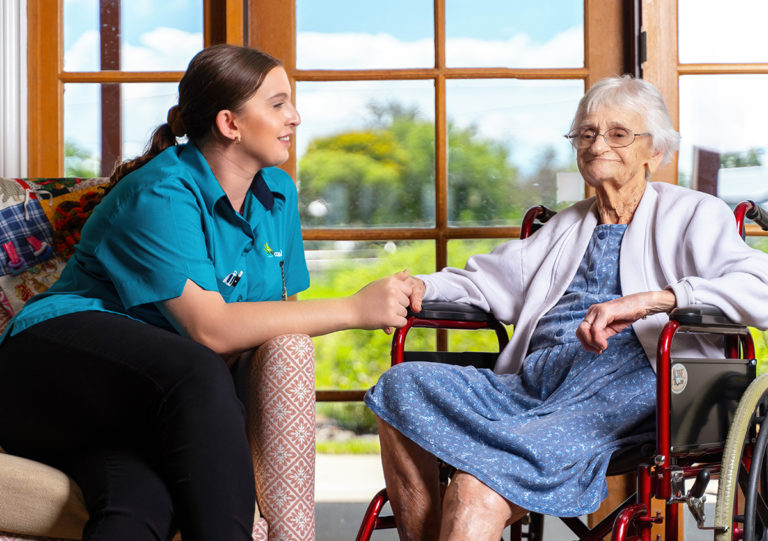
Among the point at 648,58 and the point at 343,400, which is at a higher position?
the point at 648,58

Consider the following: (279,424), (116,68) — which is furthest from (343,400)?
(116,68)

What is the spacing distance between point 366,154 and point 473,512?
1382 millimetres

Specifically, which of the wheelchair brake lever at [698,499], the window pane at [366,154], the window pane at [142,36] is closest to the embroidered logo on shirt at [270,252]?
the window pane at [366,154]

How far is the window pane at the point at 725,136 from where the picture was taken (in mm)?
2396

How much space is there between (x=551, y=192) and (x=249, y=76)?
3.79ft

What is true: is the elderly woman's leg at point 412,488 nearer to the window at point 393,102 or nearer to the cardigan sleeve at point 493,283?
the cardigan sleeve at point 493,283

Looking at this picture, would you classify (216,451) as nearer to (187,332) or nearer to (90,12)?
(187,332)

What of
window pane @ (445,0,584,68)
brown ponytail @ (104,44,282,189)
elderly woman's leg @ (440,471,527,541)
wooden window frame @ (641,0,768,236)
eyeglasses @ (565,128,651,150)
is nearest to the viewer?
elderly woman's leg @ (440,471,527,541)

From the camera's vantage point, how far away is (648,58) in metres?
2.39

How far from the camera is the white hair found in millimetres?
1859

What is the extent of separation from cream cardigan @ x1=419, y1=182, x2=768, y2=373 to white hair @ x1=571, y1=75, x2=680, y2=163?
0.11 metres

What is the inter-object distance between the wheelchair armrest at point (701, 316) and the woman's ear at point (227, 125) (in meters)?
0.90

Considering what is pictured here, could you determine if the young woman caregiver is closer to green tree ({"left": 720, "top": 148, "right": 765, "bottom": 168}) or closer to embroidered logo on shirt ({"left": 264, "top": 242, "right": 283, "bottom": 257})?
embroidered logo on shirt ({"left": 264, "top": 242, "right": 283, "bottom": 257})

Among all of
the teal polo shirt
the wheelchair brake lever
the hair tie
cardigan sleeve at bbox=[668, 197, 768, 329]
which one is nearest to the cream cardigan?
cardigan sleeve at bbox=[668, 197, 768, 329]
